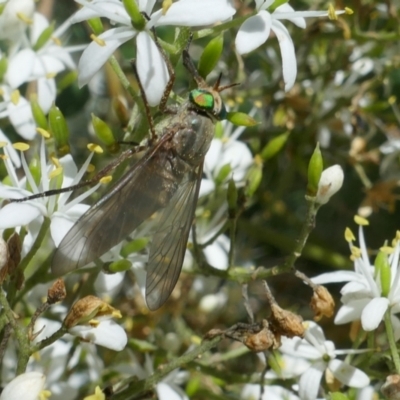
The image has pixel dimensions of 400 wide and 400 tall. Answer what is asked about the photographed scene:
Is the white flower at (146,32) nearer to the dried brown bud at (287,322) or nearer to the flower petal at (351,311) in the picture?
the dried brown bud at (287,322)

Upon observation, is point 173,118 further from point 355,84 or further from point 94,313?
point 355,84

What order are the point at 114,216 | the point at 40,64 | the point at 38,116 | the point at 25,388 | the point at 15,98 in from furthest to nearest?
the point at 40,64, the point at 15,98, the point at 38,116, the point at 114,216, the point at 25,388

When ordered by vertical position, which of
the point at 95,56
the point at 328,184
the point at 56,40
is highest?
the point at 95,56

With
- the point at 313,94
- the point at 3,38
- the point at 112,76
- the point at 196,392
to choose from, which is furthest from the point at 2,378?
the point at 313,94

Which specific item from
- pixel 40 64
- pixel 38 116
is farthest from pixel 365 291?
pixel 40 64

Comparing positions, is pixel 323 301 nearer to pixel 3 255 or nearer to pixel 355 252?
pixel 355 252
